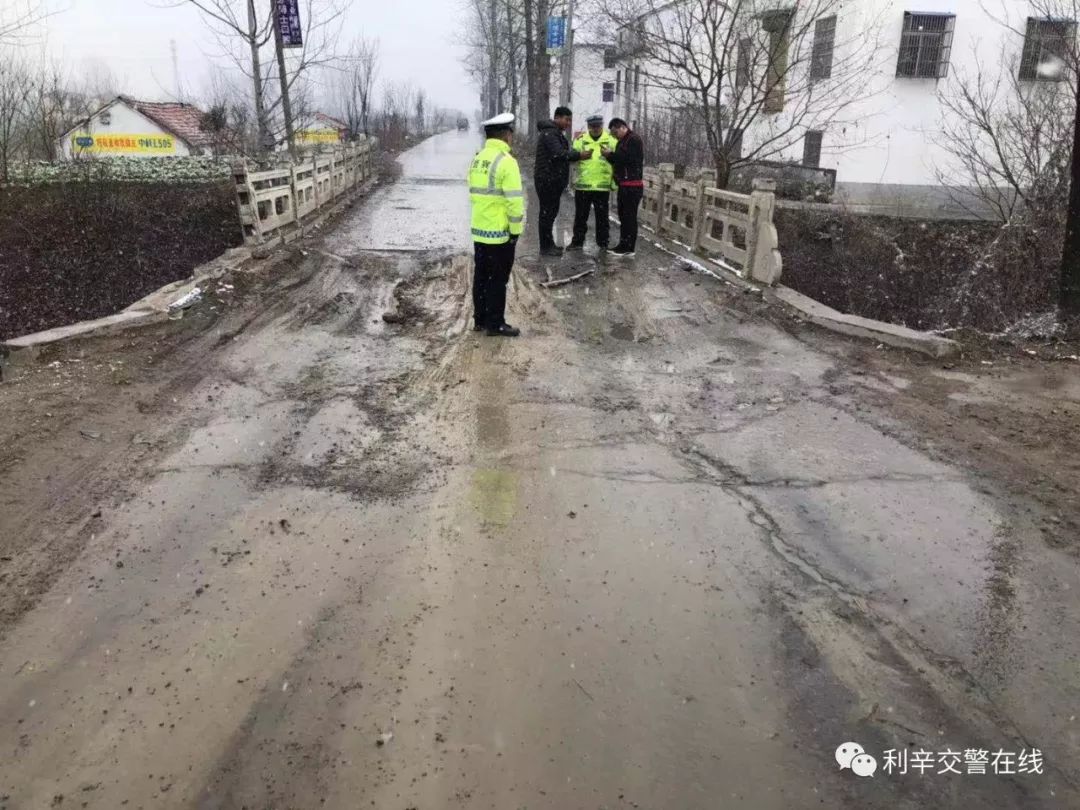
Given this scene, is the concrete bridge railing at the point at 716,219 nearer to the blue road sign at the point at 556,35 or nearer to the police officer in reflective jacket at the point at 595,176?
the police officer in reflective jacket at the point at 595,176

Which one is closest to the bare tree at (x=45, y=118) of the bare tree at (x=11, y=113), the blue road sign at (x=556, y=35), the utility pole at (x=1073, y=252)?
the bare tree at (x=11, y=113)

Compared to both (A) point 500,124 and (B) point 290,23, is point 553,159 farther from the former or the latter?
(B) point 290,23

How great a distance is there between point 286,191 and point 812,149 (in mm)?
17087

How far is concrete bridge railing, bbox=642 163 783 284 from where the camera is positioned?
9.01 metres

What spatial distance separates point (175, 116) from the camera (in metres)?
52.1

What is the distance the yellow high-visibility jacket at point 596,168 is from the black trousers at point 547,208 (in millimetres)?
353

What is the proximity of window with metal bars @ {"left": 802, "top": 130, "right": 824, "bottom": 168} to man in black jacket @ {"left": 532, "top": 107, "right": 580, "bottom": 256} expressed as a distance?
15.3 m

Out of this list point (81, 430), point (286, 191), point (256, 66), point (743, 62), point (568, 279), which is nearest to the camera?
point (81, 430)

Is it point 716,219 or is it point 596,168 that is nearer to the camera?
point 716,219

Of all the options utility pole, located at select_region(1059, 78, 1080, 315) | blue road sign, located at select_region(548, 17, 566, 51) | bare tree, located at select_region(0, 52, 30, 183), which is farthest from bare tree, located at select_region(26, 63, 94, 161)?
utility pole, located at select_region(1059, 78, 1080, 315)

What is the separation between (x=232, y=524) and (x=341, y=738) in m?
1.64

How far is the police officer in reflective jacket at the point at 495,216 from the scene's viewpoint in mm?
6797

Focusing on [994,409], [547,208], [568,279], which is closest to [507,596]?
[994,409]

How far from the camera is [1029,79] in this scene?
20156 mm
